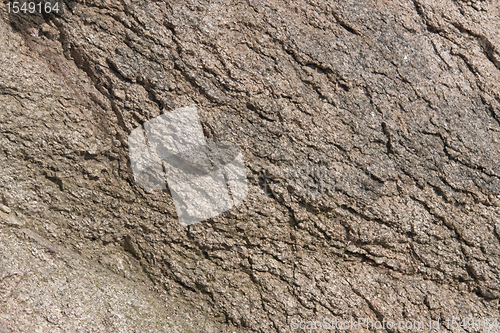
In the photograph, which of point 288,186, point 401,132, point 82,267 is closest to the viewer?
point 82,267

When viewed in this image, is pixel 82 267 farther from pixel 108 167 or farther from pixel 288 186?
pixel 288 186

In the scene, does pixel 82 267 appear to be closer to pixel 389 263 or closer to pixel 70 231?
pixel 70 231

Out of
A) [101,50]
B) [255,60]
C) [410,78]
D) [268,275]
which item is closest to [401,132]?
[410,78]

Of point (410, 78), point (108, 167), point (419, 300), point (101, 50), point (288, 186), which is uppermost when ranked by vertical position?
point (410, 78)

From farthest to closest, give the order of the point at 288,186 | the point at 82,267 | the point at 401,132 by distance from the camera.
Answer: the point at 401,132 < the point at 288,186 < the point at 82,267

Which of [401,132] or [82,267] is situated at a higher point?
[401,132]

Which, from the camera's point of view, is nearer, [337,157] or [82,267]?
[82,267]
